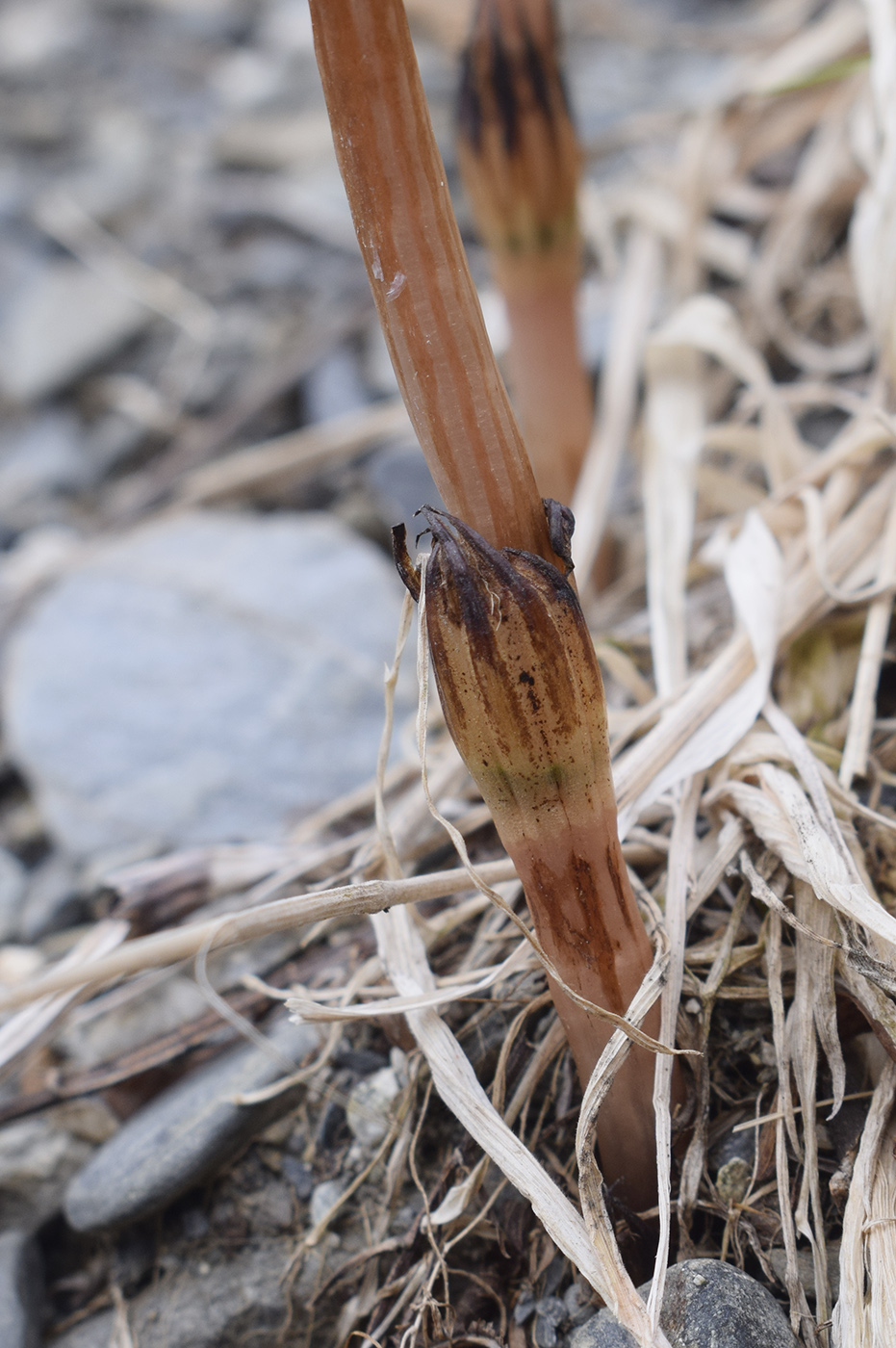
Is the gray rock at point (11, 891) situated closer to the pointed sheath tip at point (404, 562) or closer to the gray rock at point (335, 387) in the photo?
the pointed sheath tip at point (404, 562)

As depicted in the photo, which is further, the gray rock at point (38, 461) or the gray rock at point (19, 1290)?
the gray rock at point (38, 461)

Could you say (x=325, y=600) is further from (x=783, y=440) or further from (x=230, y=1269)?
(x=230, y=1269)

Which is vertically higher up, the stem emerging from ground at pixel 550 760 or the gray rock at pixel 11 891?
the stem emerging from ground at pixel 550 760

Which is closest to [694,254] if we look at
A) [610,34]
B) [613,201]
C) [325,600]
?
[613,201]

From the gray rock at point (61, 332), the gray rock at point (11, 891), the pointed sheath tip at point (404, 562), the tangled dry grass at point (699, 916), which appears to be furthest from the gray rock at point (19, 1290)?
the gray rock at point (61, 332)

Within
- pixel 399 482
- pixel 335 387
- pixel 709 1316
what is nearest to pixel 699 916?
pixel 709 1316

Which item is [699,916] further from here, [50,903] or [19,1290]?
[50,903]

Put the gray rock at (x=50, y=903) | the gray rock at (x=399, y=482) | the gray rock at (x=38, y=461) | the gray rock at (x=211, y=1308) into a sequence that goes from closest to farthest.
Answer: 1. the gray rock at (x=211, y=1308)
2. the gray rock at (x=50, y=903)
3. the gray rock at (x=399, y=482)
4. the gray rock at (x=38, y=461)
